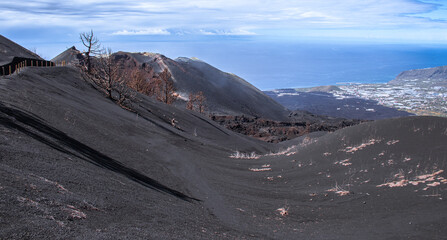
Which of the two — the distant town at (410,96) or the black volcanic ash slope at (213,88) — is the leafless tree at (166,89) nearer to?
the black volcanic ash slope at (213,88)

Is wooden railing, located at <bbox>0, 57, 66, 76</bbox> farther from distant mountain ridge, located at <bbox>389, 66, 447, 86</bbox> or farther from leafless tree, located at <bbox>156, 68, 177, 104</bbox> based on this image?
distant mountain ridge, located at <bbox>389, 66, 447, 86</bbox>

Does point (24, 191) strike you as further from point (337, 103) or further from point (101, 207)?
point (337, 103)

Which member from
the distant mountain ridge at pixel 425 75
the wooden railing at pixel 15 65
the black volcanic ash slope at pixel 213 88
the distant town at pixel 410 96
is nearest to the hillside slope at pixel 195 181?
the wooden railing at pixel 15 65

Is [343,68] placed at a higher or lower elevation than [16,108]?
higher

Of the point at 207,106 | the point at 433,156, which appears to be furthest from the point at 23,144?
the point at 207,106

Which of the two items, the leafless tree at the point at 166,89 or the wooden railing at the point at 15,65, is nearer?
the wooden railing at the point at 15,65

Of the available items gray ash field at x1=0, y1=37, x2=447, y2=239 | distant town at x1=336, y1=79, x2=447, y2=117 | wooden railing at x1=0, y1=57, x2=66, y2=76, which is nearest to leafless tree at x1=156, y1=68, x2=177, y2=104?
wooden railing at x1=0, y1=57, x2=66, y2=76

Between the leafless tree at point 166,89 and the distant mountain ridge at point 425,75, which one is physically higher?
the distant mountain ridge at point 425,75
